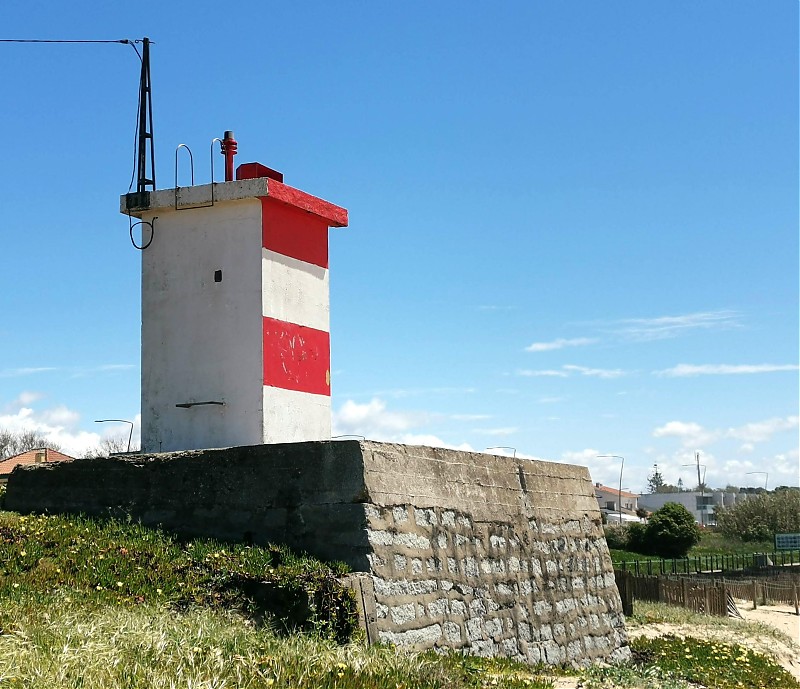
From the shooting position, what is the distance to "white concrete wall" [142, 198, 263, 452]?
1039 centimetres

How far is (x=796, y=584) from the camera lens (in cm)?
3272

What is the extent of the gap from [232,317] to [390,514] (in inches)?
124

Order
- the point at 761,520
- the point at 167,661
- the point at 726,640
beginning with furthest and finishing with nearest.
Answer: the point at 761,520
the point at 726,640
the point at 167,661

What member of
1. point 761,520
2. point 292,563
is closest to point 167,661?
point 292,563

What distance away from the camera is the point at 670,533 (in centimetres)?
4353

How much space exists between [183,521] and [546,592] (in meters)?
4.66

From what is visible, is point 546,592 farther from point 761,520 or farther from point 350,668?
point 761,520

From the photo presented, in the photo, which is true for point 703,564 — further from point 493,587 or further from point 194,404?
point 194,404

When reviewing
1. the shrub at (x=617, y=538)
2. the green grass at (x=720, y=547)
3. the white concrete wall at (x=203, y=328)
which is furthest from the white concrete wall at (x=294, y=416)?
the shrub at (x=617, y=538)

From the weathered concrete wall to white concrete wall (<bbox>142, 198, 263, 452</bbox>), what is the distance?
1.23 meters

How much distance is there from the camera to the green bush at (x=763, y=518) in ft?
192

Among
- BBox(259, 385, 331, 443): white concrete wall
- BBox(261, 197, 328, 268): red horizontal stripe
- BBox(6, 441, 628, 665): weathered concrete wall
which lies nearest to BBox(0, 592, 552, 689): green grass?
A: BBox(6, 441, 628, 665): weathered concrete wall

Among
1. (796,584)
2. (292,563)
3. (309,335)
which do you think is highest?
(309,335)

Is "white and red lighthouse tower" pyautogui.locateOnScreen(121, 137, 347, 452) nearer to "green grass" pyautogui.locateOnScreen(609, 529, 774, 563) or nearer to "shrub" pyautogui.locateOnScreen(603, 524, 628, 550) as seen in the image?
"green grass" pyautogui.locateOnScreen(609, 529, 774, 563)
